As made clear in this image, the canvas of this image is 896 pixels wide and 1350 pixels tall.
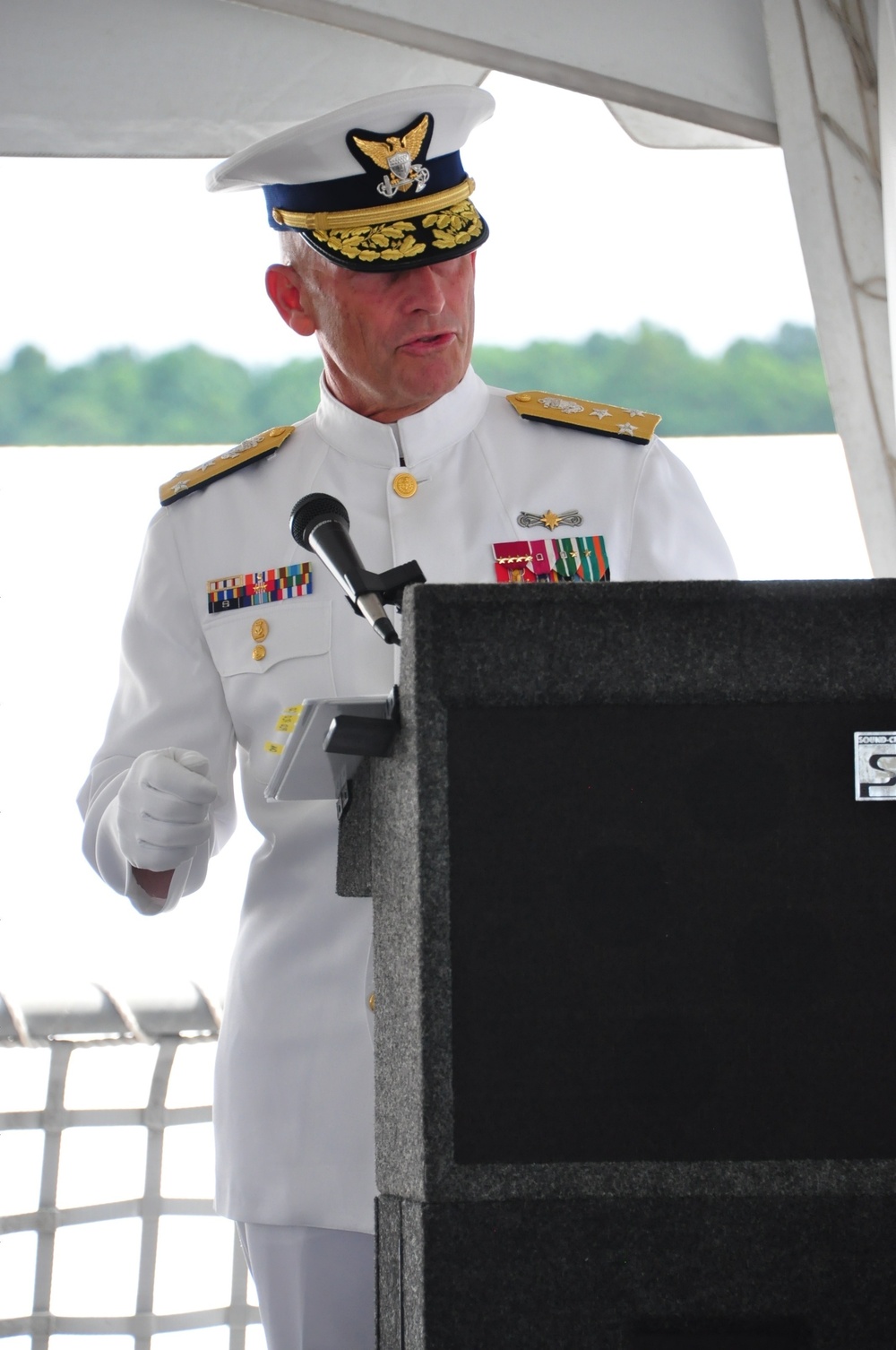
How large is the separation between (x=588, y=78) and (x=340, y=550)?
1.95 metres

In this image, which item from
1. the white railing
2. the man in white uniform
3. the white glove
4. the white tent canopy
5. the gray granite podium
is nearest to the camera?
the gray granite podium

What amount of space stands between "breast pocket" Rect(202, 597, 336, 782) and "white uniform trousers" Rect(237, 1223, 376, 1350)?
42 centimetres

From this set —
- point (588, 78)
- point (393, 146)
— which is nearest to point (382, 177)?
point (393, 146)

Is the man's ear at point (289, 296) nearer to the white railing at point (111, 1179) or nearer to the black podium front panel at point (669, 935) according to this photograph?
the black podium front panel at point (669, 935)

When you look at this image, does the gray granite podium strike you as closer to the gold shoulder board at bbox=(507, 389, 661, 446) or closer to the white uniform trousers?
the white uniform trousers

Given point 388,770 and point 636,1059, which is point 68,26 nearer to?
point 388,770

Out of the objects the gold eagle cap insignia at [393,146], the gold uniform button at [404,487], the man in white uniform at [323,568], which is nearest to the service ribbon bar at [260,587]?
the man in white uniform at [323,568]

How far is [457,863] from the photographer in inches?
27.5

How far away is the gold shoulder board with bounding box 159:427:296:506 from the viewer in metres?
1.55

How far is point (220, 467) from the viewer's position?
155 centimetres

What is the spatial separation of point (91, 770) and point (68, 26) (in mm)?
1822

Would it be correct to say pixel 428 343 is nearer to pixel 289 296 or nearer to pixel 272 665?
pixel 289 296

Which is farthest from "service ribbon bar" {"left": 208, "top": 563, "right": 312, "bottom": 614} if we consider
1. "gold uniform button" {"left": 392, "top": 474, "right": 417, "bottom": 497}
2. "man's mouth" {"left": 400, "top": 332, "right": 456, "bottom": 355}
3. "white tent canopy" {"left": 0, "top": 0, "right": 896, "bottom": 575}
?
"white tent canopy" {"left": 0, "top": 0, "right": 896, "bottom": 575}

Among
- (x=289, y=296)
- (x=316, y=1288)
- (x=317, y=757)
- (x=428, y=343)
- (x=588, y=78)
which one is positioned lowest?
(x=316, y=1288)
